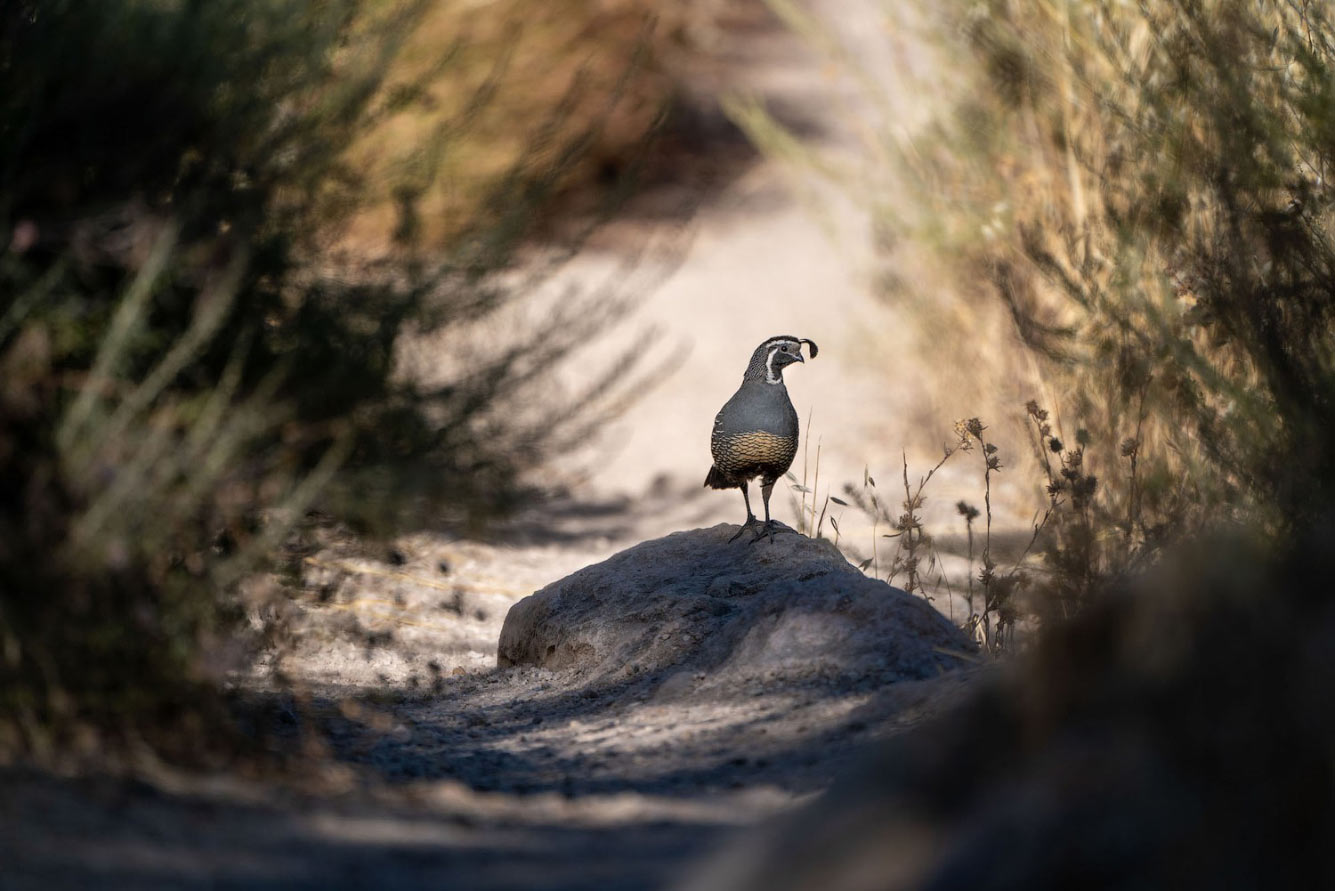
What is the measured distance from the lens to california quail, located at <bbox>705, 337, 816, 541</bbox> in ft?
15.2

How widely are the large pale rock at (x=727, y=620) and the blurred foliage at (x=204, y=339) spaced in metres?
0.96

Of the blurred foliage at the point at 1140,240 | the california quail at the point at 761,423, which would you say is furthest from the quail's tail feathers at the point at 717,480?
the blurred foliage at the point at 1140,240

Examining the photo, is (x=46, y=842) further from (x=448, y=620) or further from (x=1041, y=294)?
(x=1041, y=294)

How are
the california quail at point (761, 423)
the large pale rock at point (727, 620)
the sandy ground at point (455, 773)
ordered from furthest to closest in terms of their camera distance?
the california quail at point (761, 423) → the large pale rock at point (727, 620) → the sandy ground at point (455, 773)

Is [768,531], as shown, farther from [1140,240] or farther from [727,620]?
[1140,240]

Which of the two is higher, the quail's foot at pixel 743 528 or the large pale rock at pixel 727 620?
the quail's foot at pixel 743 528

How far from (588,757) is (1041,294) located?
5434mm

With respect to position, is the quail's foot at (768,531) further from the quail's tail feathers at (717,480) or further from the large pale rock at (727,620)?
the quail's tail feathers at (717,480)

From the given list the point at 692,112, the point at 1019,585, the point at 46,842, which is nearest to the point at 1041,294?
the point at 1019,585

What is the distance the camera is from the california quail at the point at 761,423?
4.64m

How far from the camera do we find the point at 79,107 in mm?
3406

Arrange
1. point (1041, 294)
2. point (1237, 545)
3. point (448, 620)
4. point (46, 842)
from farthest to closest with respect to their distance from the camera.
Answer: point (1041, 294) → point (448, 620) → point (46, 842) → point (1237, 545)

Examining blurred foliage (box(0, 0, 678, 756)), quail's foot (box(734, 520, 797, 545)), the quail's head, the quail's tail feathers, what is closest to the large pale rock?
quail's foot (box(734, 520, 797, 545))

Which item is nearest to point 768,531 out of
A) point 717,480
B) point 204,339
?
point 717,480
